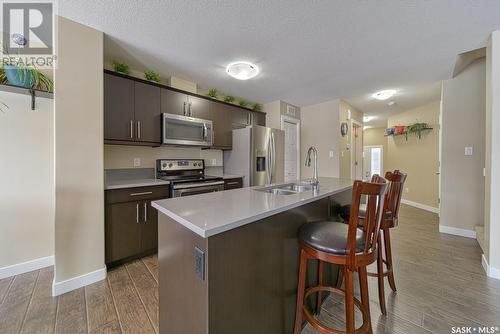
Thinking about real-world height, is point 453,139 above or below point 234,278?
above

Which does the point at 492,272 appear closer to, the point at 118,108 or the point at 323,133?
the point at 323,133

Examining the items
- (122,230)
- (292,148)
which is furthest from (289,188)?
(292,148)

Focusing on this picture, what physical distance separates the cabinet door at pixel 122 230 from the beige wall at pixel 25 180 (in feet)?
2.55

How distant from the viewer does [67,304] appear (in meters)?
1.64

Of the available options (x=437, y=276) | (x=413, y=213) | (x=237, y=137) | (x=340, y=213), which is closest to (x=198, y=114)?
(x=237, y=137)

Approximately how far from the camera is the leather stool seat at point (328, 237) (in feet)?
3.69

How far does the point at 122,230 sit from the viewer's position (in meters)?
2.19

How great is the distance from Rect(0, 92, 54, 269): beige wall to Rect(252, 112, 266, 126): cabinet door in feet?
9.77

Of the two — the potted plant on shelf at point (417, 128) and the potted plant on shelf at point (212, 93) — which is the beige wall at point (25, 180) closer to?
the potted plant on shelf at point (212, 93)

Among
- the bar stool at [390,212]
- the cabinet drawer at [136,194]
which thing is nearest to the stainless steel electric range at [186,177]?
the cabinet drawer at [136,194]

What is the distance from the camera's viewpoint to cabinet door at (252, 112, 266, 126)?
13.5 ft

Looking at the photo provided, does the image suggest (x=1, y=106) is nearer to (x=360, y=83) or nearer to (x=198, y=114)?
(x=198, y=114)

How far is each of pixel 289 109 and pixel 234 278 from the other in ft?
13.4

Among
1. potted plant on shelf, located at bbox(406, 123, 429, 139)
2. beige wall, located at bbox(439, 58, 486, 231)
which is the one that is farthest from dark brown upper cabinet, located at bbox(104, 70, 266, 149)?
potted plant on shelf, located at bbox(406, 123, 429, 139)
